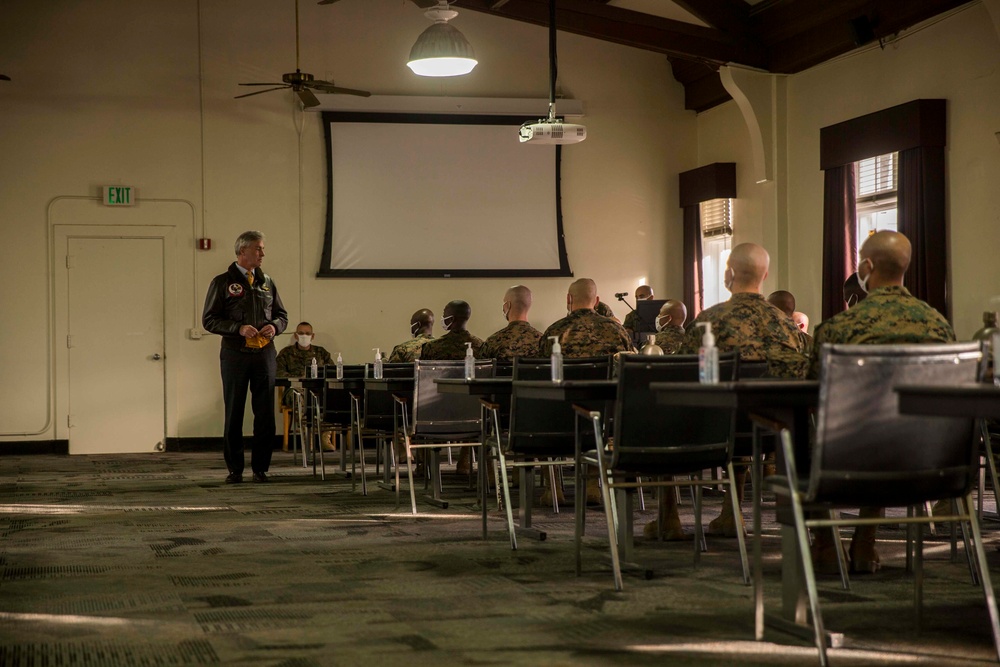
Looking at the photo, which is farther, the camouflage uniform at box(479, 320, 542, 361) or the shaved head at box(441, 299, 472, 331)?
the shaved head at box(441, 299, 472, 331)

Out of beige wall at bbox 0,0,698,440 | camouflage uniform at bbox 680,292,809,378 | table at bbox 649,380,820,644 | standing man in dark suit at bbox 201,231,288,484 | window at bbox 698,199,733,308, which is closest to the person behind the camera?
table at bbox 649,380,820,644

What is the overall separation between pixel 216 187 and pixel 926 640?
9944 millimetres

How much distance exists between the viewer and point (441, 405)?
20.6 ft

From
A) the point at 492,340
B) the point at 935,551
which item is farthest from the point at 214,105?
the point at 935,551

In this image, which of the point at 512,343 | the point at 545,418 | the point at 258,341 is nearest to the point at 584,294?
the point at 512,343

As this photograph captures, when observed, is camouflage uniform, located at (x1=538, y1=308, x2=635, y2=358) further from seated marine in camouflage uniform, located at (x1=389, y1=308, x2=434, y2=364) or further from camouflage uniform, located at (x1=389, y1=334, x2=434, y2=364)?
camouflage uniform, located at (x1=389, y1=334, x2=434, y2=364)

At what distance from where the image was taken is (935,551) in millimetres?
4871

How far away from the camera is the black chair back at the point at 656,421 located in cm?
413

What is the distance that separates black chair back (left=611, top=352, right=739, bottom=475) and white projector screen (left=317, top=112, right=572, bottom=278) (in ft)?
27.2

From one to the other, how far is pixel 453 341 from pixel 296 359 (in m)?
4.09

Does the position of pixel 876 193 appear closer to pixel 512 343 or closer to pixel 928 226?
pixel 928 226

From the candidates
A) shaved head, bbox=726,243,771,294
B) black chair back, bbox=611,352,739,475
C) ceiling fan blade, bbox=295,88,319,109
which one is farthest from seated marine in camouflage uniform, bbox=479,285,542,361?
ceiling fan blade, bbox=295,88,319,109

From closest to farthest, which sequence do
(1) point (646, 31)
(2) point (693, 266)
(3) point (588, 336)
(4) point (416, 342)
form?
(3) point (588, 336) < (4) point (416, 342) < (1) point (646, 31) < (2) point (693, 266)

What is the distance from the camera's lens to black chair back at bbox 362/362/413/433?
7020 mm
